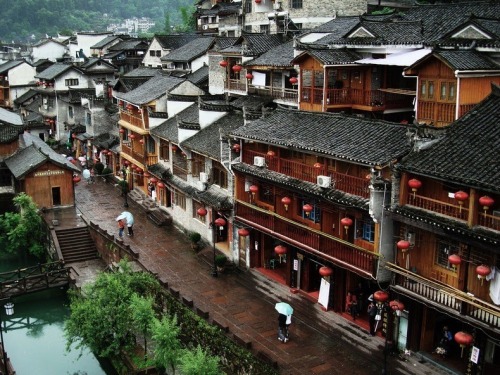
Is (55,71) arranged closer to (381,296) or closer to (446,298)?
(381,296)

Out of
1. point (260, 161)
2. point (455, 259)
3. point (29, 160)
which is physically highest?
point (260, 161)

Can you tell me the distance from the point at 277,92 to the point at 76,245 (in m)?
15.8

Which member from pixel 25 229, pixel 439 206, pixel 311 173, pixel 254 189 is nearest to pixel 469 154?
pixel 439 206

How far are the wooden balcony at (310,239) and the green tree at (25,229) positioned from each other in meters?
15.6

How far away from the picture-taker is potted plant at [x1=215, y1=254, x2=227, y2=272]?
105 ft

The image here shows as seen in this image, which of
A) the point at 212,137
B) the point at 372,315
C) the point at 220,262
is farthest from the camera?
the point at 212,137

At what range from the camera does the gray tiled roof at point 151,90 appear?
45.1 meters

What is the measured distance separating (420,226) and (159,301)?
13050mm

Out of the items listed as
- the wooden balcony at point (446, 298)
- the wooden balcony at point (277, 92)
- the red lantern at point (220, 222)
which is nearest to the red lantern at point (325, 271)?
the wooden balcony at point (446, 298)

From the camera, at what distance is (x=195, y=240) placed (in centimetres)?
3525

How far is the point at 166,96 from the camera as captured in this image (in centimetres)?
4406

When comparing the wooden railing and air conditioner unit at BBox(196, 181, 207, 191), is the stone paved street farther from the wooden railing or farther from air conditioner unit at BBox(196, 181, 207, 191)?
the wooden railing

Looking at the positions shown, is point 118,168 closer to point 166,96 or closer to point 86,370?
point 166,96

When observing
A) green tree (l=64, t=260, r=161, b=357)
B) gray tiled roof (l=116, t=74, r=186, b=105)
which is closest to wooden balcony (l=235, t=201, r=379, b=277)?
green tree (l=64, t=260, r=161, b=357)
